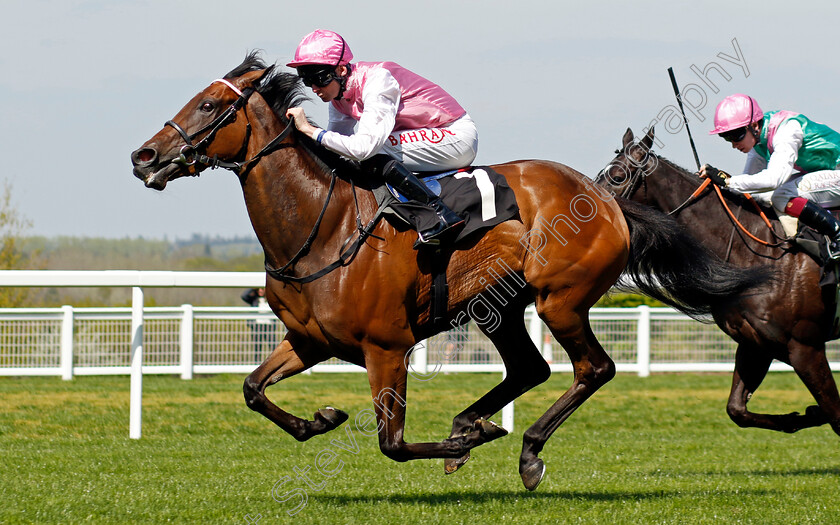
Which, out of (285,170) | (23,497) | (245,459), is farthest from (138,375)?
(285,170)

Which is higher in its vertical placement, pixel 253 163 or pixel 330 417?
pixel 253 163

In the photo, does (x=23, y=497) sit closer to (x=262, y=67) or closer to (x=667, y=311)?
(x=262, y=67)

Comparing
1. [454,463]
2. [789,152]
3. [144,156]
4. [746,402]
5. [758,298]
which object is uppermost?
[789,152]

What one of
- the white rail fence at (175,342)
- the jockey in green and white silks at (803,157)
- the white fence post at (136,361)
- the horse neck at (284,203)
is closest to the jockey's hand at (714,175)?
the jockey in green and white silks at (803,157)

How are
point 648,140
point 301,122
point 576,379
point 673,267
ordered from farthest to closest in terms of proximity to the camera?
1. point 648,140
2. point 673,267
3. point 576,379
4. point 301,122

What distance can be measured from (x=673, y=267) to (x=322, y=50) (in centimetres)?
228

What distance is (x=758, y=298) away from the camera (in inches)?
217

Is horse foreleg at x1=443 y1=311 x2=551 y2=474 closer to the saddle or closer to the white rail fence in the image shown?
the saddle

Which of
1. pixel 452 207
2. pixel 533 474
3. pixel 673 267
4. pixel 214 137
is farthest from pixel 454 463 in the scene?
pixel 214 137

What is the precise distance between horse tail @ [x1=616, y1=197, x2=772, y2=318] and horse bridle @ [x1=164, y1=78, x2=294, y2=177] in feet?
6.36

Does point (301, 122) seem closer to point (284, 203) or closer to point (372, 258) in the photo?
point (284, 203)

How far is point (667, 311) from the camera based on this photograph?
1298cm

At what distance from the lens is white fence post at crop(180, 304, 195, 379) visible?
454 inches

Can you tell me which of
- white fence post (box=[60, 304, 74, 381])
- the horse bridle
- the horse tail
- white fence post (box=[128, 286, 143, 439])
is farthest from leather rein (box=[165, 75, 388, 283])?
white fence post (box=[60, 304, 74, 381])
